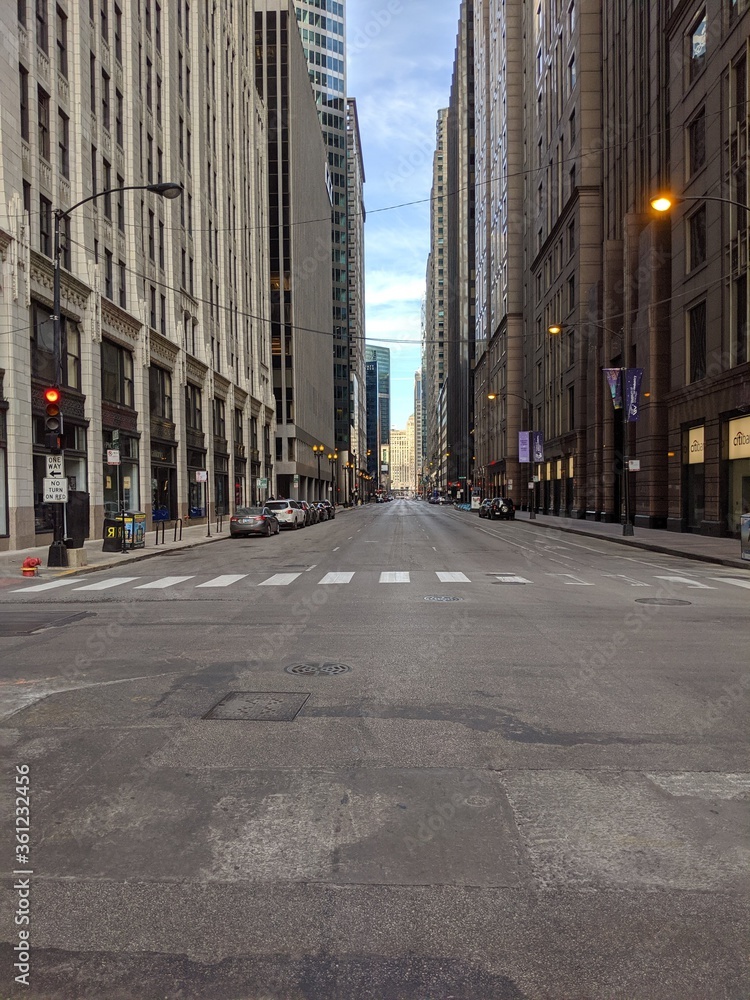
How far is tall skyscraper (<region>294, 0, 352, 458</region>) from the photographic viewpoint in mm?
114812

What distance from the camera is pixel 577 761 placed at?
485 centimetres

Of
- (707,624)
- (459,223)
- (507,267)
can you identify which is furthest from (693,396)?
(459,223)

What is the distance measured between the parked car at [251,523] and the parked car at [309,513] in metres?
8.77

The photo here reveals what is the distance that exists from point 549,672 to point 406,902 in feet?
14.4

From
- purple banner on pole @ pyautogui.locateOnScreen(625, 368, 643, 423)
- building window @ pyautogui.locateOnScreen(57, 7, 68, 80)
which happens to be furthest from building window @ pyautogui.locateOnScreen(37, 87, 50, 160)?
purple banner on pole @ pyautogui.locateOnScreen(625, 368, 643, 423)

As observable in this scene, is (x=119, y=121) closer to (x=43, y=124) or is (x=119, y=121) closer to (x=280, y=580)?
(x=43, y=124)

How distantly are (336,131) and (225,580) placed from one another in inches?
4973

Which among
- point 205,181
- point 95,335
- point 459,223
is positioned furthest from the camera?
point 459,223

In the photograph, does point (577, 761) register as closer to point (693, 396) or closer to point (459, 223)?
point (693, 396)

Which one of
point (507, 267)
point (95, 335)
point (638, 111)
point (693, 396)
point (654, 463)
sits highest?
point (507, 267)

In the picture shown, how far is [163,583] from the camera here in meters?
15.2

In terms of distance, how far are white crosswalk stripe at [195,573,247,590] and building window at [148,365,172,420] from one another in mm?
20297

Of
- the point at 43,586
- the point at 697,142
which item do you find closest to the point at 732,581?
the point at 43,586

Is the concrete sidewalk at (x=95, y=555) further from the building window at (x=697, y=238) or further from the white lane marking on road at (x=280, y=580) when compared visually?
the building window at (x=697, y=238)
